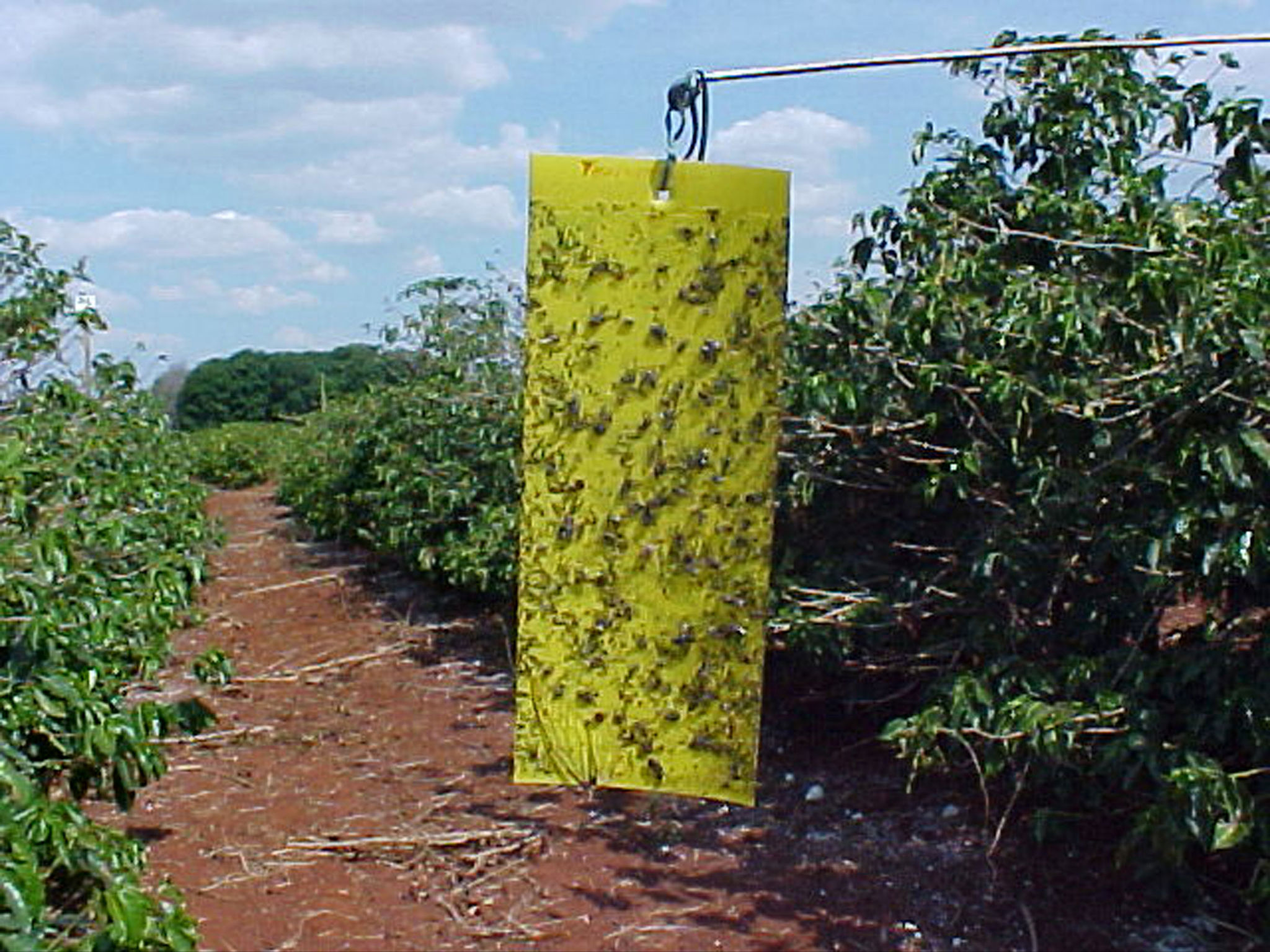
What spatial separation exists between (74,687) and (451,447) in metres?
5.41

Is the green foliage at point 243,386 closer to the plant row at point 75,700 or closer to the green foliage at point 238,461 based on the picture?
the green foliage at point 238,461

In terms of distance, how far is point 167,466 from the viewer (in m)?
10.2

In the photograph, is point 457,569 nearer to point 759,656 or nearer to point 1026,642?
point 1026,642

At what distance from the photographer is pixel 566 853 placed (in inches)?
194

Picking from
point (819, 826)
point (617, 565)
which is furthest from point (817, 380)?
point (617, 565)

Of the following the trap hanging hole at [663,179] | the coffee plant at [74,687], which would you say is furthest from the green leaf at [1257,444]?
the coffee plant at [74,687]

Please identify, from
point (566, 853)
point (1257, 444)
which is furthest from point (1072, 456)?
point (566, 853)

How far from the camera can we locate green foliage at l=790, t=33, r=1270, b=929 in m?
3.67

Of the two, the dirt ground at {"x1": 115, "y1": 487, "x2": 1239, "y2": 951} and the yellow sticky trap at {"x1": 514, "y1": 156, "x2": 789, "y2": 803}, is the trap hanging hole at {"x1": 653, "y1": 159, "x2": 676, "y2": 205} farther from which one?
the dirt ground at {"x1": 115, "y1": 487, "x2": 1239, "y2": 951}

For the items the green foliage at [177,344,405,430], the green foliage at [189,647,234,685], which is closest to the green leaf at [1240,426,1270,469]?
the green foliage at [189,647,234,685]

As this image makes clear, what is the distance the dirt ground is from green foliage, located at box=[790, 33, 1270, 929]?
0.33 meters

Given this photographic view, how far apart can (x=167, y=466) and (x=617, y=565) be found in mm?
8698

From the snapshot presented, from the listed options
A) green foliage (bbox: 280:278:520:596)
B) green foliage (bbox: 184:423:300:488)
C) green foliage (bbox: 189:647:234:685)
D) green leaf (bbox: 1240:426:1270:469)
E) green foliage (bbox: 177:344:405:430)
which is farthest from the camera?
green foliage (bbox: 177:344:405:430)

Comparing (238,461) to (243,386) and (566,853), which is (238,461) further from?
(566,853)
